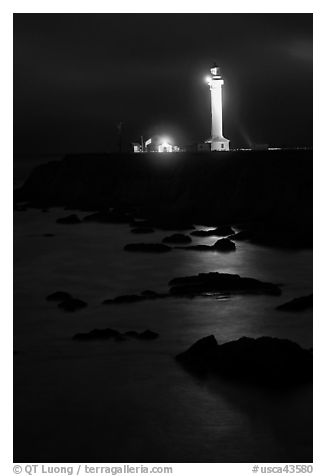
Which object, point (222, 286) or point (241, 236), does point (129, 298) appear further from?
point (241, 236)

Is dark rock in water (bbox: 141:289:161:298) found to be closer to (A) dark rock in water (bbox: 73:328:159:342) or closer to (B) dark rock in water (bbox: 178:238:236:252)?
(A) dark rock in water (bbox: 73:328:159:342)

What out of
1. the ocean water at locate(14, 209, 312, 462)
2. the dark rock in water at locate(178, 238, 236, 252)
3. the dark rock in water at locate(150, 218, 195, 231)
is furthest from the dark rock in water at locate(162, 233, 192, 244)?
the ocean water at locate(14, 209, 312, 462)

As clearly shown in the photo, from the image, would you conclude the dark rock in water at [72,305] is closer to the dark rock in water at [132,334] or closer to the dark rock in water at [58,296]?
the dark rock in water at [58,296]

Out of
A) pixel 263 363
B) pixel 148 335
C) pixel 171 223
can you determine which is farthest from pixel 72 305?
pixel 171 223

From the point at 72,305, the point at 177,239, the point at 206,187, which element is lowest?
the point at 72,305

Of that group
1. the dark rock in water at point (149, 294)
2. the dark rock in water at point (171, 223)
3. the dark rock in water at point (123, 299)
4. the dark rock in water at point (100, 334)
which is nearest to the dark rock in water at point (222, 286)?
the dark rock in water at point (149, 294)
